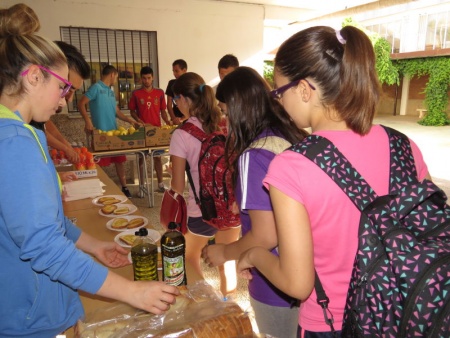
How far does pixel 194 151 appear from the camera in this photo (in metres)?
2.38

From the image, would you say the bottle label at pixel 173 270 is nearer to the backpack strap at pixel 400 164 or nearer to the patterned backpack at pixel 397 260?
the patterned backpack at pixel 397 260

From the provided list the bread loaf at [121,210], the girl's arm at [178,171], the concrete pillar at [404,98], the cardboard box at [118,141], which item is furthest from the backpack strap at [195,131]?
the concrete pillar at [404,98]

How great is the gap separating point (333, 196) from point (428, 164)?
745 centimetres

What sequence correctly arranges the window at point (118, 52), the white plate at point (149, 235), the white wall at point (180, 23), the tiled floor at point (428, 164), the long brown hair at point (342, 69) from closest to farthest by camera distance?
1. the long brown hair at point (342, 69)
2. the white plate at point (149, 235)
3. the tiled floor at point (428, 164)
4. the white wall at point (180, 23)
5. the window at point (118, 52)

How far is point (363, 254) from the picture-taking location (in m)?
0.78

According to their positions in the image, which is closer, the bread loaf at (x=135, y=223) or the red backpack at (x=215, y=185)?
the bread loaf at (x=135, y=223)

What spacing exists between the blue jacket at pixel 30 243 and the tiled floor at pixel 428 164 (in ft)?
1.62

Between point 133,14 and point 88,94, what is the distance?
313 cm

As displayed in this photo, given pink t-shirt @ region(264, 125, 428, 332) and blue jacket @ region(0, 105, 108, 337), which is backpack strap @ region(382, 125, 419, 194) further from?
blue jacket @ region(0, 105, 108, 337)

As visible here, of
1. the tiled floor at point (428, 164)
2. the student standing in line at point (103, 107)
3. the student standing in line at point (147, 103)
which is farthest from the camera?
the student standing in line at point (147, 103)

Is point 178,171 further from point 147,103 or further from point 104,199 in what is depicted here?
point 147,103

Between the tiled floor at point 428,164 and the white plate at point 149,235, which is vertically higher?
the white plate at point 149,235

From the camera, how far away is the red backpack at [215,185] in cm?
214

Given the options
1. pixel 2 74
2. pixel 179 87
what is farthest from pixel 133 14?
pixel 2 74
